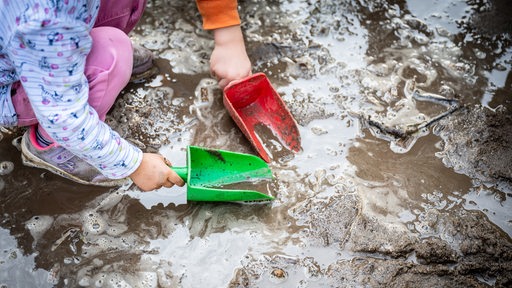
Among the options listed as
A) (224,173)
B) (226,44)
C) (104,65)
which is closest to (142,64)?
(226,44)

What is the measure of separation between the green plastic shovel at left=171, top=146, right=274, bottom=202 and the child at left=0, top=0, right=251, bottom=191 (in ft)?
0.36

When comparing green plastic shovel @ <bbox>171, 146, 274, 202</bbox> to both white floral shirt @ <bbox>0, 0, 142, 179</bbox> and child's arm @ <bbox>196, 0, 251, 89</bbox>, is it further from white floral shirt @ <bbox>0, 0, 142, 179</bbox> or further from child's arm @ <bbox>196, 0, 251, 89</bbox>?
child's arm @ <bbox>196, 0, 251, 89</bbox>

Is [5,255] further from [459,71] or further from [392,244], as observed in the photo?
[459,71]

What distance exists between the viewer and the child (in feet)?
4.30

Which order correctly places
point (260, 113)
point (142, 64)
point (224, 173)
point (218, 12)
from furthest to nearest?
1. point (142, 64)
2. point (260, 113)
3. point (218, 12)
4. point (224, 173)

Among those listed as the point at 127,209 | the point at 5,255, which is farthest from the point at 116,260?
the point at 5,255

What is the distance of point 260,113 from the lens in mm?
2088

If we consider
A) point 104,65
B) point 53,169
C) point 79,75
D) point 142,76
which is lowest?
point 53,169

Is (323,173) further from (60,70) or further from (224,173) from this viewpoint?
(60,70)

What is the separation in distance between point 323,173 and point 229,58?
0.60 meters

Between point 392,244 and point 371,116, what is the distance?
2.00 feet

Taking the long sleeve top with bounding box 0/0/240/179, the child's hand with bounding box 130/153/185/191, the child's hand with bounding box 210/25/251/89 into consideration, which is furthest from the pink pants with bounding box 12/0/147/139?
the child's hand with bounding box 210/25/251/89

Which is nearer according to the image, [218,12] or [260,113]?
[218,12]

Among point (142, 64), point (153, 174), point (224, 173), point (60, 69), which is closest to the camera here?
point (60, 69)
